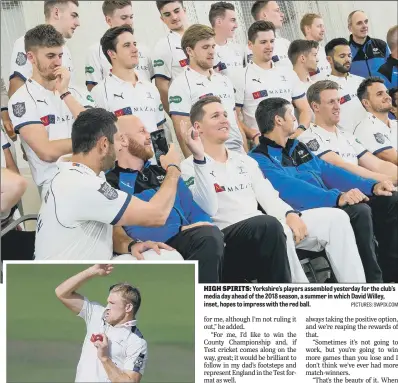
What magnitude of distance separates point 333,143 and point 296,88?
38 centimetres

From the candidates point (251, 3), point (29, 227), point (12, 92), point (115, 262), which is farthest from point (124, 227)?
point (251, 3)

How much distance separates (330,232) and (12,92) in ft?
5.95

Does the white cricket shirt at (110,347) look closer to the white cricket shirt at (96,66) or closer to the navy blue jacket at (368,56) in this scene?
the white cricket shirt at (96,66)

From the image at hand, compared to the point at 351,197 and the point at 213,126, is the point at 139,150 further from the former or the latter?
the point at 351,197

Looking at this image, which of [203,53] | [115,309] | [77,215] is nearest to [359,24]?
[203,53]

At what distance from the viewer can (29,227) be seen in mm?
4121

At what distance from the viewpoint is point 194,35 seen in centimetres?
453

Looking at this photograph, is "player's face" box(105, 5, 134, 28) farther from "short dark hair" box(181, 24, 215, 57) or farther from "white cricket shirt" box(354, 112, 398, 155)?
"white cricket shirt" box(354, 112, 398, 155)

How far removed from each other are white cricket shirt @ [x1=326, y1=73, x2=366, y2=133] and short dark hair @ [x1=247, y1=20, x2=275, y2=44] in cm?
48

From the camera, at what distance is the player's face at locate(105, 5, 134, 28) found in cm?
438

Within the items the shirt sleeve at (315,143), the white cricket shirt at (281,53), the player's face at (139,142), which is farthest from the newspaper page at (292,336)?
the white cricket shirt at (281,53)

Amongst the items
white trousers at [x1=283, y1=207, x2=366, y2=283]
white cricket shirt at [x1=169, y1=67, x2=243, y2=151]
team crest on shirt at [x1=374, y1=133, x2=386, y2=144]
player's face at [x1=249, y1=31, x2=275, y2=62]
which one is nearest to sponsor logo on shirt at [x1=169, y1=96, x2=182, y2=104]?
white cricket shirt at [x1=169, y1=67, x2=243, y2=151]

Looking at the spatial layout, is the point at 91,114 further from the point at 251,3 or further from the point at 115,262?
the point at 251,3

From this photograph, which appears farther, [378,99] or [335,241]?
[378,99]
